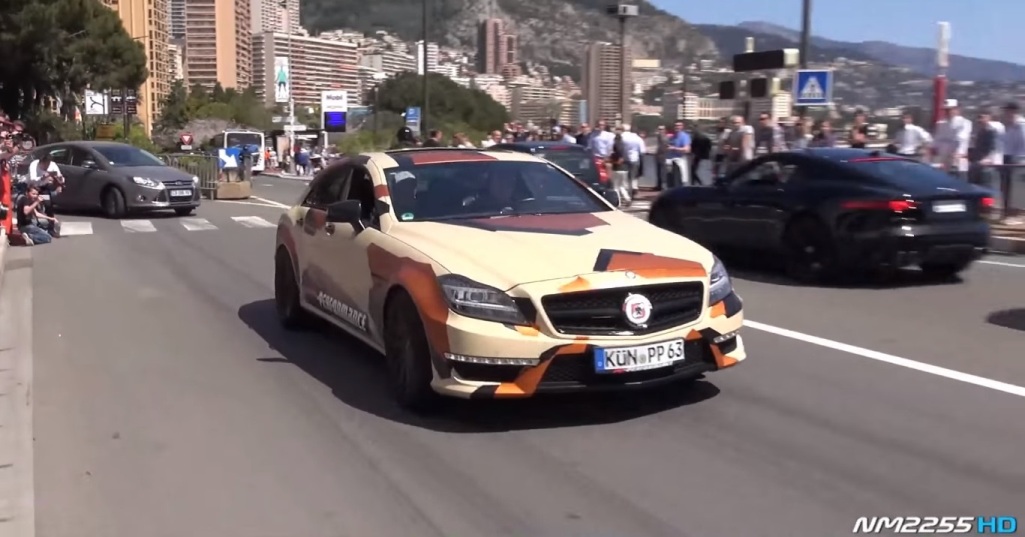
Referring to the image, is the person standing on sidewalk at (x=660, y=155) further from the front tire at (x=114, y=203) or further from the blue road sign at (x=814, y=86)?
the front tire at (x=114, y=203)

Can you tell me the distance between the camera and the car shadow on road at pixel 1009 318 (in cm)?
1021

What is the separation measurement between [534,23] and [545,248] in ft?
472

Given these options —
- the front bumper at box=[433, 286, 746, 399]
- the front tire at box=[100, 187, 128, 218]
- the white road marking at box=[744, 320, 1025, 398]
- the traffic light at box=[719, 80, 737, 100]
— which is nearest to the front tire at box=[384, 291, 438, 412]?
the front bumper at box=[433, 286, 746, 399]

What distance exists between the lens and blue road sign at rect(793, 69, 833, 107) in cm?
2117

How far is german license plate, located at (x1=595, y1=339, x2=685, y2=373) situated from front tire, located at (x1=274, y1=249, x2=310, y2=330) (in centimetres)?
406

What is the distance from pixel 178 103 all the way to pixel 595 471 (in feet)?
349

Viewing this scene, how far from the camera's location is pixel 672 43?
113 metres

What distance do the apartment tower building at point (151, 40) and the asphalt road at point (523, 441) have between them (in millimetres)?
120244

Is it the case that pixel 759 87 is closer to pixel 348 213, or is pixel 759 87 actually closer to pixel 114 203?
pixel 114 203

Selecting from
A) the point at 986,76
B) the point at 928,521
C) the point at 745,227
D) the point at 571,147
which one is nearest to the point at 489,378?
the point at 928,521

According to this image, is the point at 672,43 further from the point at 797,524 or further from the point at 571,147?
the point at 797,524

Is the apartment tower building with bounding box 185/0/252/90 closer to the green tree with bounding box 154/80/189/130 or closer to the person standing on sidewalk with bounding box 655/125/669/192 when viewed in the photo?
the green tree with bounding box 154/80/189/130

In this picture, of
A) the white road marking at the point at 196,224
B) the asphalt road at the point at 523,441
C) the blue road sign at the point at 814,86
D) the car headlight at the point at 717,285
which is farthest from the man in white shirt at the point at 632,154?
the car headlight at the point at 717,285

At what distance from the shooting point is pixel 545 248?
23.1 feet
